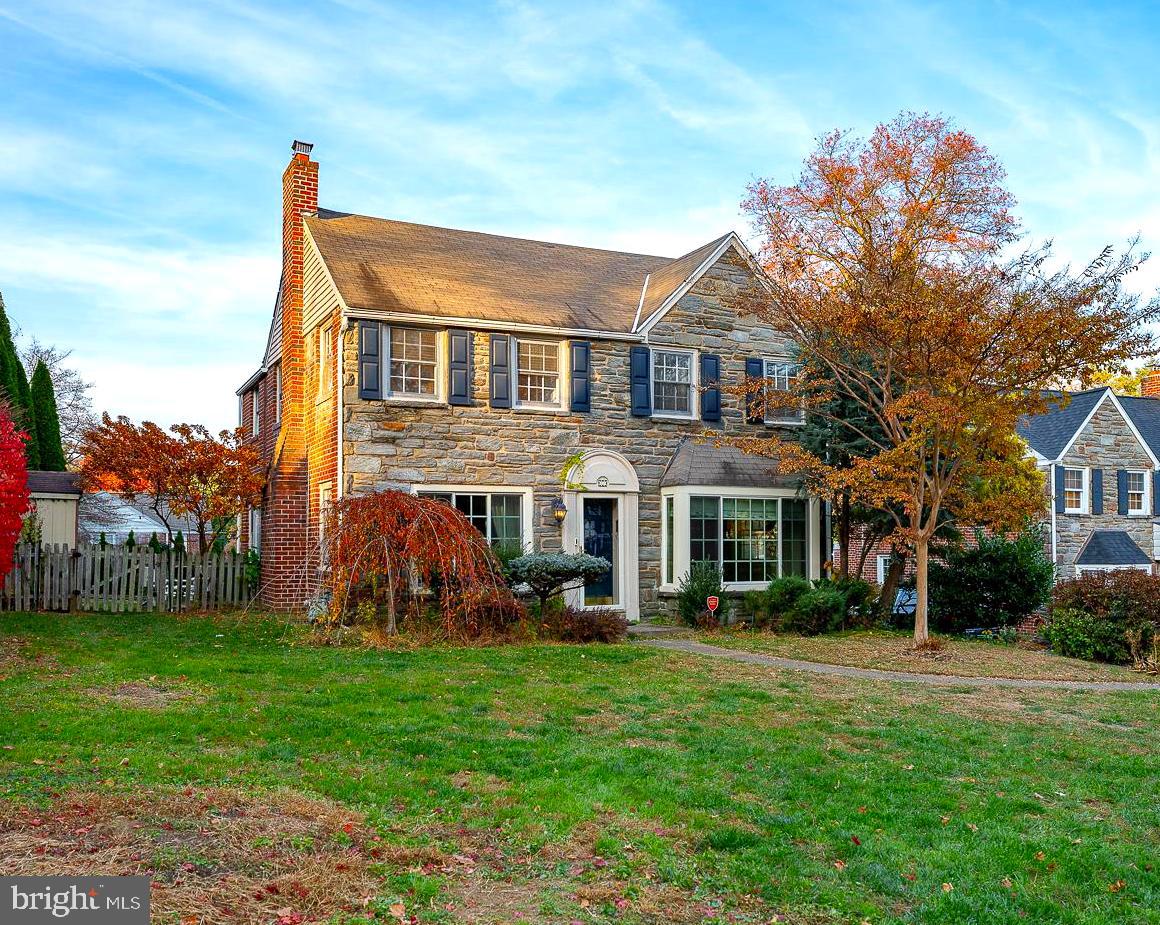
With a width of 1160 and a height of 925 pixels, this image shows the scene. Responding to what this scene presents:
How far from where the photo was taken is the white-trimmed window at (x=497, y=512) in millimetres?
16391

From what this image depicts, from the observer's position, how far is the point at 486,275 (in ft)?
59.1

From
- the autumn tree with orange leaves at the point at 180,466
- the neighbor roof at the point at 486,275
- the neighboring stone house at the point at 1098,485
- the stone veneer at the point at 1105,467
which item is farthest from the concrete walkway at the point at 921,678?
the stone veneer at the point at 1105,467

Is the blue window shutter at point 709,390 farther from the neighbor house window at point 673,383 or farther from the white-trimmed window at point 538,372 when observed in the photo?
the white-trimmed window at point 538,372

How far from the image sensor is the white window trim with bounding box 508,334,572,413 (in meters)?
16.9

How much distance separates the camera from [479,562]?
13.6 m

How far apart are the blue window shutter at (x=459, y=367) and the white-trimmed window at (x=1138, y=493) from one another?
951 inches

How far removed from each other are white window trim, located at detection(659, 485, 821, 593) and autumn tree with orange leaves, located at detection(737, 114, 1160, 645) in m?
0.99

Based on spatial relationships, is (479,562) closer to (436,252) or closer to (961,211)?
(436,252)

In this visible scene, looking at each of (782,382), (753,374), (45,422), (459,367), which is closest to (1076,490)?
(782,382)

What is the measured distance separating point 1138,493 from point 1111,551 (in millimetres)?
2976

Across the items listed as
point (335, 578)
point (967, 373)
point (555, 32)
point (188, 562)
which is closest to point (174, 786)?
point (335, 578)

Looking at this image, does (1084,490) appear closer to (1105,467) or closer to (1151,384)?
(1105,467)

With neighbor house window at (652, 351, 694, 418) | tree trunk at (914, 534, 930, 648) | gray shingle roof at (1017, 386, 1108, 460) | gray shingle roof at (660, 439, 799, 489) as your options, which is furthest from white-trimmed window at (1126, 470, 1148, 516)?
tree trunk at (914, 534, 930, 648)

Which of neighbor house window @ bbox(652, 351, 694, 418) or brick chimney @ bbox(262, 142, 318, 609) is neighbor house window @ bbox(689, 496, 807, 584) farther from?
brick chimney @ bbox(262, 142, 318, 609)
